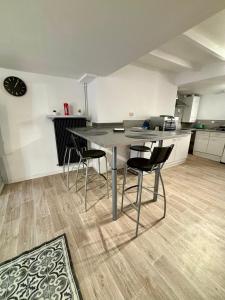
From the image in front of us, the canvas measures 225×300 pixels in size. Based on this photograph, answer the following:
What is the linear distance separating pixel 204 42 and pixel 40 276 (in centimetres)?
339

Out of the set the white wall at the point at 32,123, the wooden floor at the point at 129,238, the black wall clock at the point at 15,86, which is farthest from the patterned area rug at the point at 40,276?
the black wall clock at the point at 15,86

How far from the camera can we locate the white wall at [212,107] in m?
4.25

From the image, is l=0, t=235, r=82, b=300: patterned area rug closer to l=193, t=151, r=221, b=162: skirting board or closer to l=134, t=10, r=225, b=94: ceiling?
l=134, t=10, r=225, b=94: ceiling

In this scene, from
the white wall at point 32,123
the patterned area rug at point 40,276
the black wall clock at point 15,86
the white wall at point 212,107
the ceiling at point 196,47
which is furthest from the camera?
the white wall at point 212,107

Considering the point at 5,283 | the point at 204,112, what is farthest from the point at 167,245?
the point at 204,112

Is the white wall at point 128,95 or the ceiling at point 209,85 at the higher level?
the ceiling at point 209,85

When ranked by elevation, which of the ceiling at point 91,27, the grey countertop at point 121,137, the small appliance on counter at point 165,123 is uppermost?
the ceiling at point 91,27

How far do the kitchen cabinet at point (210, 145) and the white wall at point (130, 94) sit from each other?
5.19 feet

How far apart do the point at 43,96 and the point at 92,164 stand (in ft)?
5.85

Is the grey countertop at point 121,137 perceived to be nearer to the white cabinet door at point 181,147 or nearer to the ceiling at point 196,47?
the ceiling at point 196,47

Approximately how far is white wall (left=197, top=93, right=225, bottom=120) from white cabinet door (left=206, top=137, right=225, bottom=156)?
108 cm

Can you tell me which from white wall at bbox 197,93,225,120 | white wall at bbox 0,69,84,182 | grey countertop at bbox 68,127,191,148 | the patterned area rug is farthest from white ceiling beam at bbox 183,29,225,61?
the patterned area rug

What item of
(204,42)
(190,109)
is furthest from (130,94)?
(190,109)

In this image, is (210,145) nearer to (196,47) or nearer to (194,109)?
(194,109)
